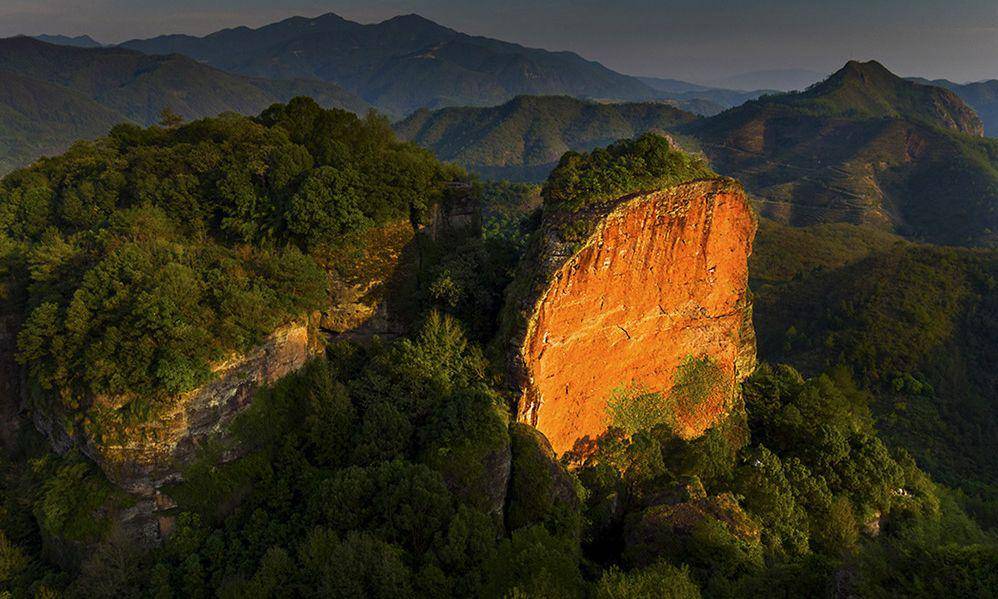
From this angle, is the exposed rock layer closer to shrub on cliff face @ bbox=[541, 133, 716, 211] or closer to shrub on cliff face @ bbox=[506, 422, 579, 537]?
shrub on cliff face @ bbox=[506, 422, 579, 537]

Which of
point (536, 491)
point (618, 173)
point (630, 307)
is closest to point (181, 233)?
point (536, 491)

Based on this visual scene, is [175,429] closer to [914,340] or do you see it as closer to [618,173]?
[618,173]

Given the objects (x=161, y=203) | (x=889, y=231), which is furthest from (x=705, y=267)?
(x=889, y=231)

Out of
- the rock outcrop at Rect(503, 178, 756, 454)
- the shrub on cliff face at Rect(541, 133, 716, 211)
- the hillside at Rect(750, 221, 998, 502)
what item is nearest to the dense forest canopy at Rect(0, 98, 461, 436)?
the shrub on cliff face at Rect(541, 133, 716, 211)

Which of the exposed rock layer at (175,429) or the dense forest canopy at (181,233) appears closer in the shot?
the exposed rock layer at (175,429)

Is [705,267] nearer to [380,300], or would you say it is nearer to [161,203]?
[380,300]

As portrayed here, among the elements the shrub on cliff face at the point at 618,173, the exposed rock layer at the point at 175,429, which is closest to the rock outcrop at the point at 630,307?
the shrub on cliff face at the point at 618,173

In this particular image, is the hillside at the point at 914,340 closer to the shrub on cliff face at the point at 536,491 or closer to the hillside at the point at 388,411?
the hillside at the point at 388,411
